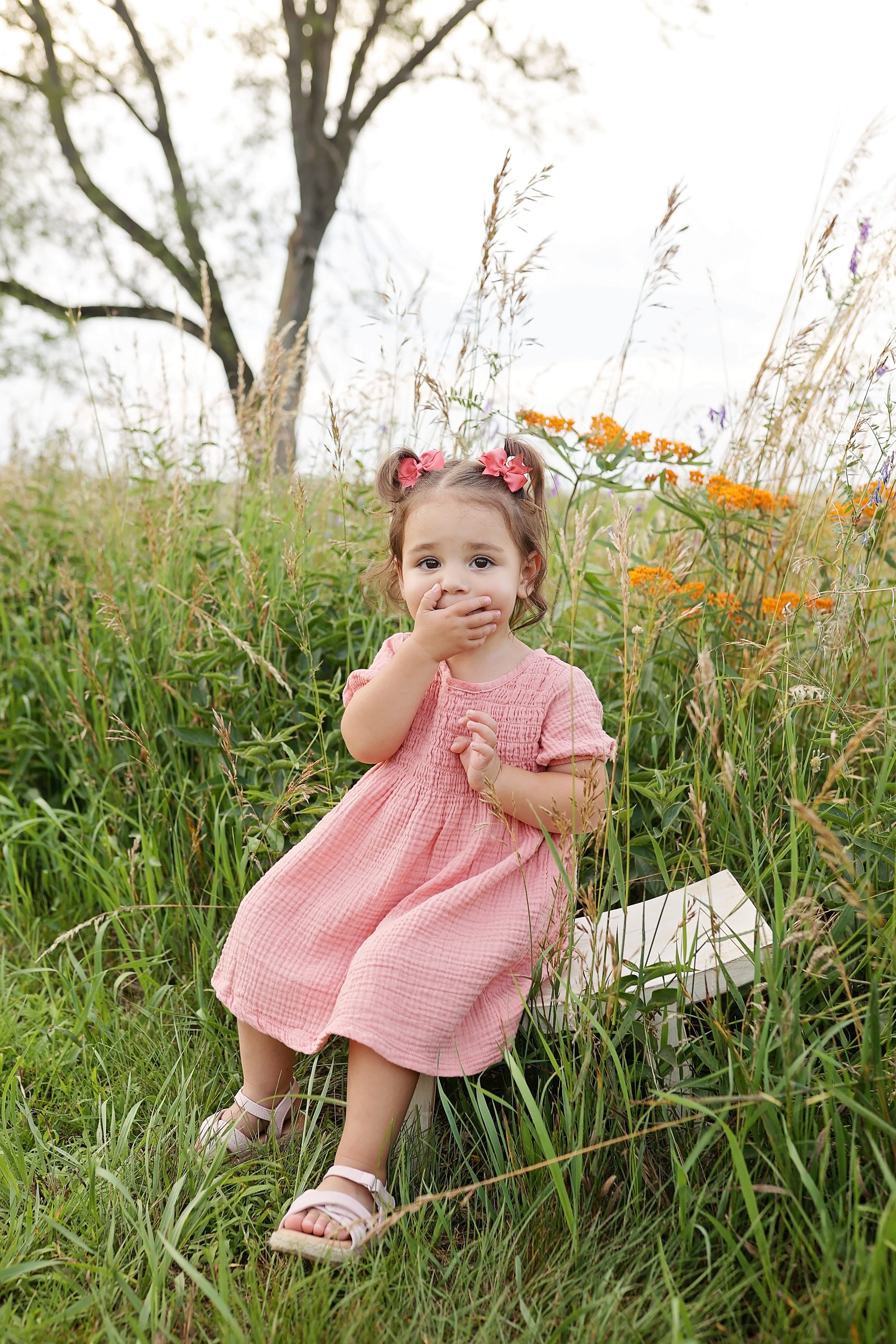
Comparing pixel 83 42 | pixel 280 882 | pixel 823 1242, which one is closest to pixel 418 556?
pixel 280 882

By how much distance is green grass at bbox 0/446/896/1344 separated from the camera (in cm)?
109

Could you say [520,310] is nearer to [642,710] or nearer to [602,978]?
[642,710]

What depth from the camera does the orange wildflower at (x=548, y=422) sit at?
2.05 meters

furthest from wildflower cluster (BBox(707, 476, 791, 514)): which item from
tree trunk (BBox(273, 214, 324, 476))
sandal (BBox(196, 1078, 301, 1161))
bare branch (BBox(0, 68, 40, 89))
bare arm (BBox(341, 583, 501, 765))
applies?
bare branch (BBox(0, 68, 40, 89))

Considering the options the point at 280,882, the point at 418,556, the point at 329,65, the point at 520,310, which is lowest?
the point at 280,882

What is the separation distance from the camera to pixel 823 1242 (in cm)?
99

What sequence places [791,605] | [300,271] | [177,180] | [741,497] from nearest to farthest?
1. [791,605]
2. [741,497]
3. [300,271]
4. [177,180]

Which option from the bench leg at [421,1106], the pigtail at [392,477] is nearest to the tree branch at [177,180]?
the pigtail at [392,477]

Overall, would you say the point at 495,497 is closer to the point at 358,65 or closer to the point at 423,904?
the point at 423,904

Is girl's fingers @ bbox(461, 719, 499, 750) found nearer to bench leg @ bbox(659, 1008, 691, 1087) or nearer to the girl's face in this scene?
the girl's face

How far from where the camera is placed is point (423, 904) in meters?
1.47

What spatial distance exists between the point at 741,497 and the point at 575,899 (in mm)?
1119

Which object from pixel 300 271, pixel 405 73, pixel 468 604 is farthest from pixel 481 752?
pixel 405 73

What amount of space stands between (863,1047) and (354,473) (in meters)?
2.02
